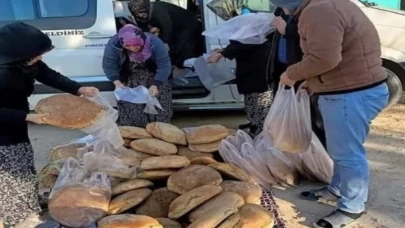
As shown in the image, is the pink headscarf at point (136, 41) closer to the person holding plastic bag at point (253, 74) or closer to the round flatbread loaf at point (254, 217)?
the person holding plastic bag at point (253, 74)

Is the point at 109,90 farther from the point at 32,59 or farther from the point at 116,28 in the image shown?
the point at 32,59

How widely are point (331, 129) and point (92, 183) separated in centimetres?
152

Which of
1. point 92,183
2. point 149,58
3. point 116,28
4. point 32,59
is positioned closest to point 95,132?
point 92,183

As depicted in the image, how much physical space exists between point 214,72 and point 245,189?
1672 millimetres

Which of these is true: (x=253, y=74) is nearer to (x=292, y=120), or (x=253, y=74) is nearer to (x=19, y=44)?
(x=292, y=120)

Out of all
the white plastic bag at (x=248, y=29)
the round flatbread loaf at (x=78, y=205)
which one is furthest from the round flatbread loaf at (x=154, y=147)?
the white plastic bag at (x=248, y=29)

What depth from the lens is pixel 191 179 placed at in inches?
138

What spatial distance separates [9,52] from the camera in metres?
3.17

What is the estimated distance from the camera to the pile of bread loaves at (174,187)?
10.5 feet

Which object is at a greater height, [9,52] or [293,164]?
[9,52]

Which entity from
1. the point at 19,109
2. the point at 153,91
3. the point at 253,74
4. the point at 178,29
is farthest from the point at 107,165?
the point at 178,29

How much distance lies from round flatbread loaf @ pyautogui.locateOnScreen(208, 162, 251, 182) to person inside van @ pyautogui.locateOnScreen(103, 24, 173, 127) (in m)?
0.95

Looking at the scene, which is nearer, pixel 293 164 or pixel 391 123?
pixel 293 164

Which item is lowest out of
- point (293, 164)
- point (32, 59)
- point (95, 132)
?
point (293, 164)
